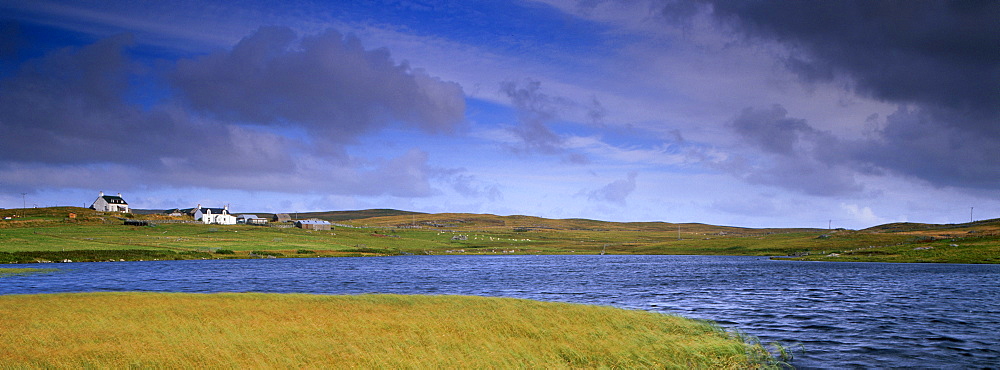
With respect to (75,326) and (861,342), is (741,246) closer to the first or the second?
(861,342)

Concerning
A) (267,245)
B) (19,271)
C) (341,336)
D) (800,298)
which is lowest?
(19,271)

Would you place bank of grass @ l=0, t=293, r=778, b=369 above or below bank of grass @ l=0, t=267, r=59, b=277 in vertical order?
above

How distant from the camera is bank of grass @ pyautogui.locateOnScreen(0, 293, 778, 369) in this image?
21.8 meters

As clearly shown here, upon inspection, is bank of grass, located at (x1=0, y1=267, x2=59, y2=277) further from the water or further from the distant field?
the distant field

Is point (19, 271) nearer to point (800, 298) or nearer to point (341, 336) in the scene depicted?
point (341, 336)

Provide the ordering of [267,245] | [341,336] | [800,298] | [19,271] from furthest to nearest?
[267,245]
[19,271]
[800,298]
[341,336]

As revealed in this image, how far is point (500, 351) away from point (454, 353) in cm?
186

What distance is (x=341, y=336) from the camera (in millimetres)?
26469

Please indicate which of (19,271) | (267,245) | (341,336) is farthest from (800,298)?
(267,245)

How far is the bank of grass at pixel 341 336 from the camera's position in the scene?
2184 centimetres

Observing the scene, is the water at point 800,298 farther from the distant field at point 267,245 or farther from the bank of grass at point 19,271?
the distant field at point 267,245

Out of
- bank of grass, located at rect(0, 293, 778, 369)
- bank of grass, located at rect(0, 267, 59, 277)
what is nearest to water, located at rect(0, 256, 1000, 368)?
bank of grass, located at rect(0, 267, 59, 277)

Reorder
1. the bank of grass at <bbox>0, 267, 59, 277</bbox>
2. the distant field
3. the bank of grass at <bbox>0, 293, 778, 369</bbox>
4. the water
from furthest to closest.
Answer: the distant field, the bank of grass at <bbox>0, 267, 59, 277</bbox>, the water, the bank of grass at <bbox>0, 293, 778, 369</bbox>

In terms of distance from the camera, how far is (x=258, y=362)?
69.0ft
